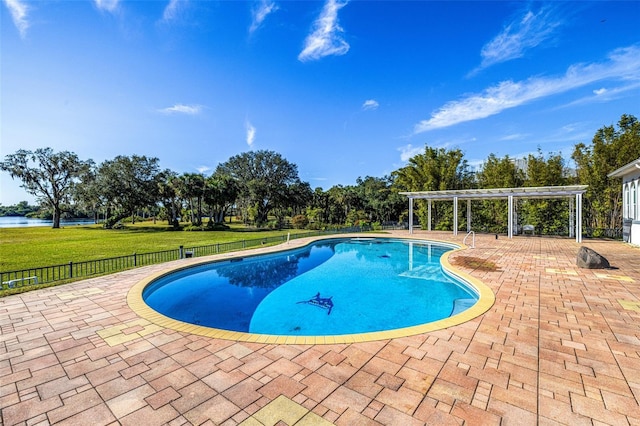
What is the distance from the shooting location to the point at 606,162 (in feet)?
51.2

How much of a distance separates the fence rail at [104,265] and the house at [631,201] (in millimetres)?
15299

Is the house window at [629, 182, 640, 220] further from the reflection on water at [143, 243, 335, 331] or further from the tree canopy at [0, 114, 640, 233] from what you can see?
the reflection on water at [143, 243, 335, 331]

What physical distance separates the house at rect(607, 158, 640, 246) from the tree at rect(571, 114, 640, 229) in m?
2.25

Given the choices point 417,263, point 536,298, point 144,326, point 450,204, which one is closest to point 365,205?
point 450,204

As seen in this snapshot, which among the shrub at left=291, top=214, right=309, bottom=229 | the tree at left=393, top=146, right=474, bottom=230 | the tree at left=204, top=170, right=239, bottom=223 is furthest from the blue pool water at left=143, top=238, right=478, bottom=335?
the tree at left=204, top=170, right=239, bottom=223

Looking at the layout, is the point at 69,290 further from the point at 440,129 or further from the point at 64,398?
the point at 440,129

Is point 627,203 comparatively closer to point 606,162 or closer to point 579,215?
point 579,215

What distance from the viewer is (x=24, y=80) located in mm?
9023

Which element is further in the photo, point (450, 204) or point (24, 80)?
point (450, 204)

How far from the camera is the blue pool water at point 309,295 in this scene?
243 inches

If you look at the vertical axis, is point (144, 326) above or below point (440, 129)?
below

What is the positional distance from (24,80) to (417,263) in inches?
611

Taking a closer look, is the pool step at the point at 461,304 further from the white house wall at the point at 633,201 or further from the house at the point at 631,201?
the white house wall at the point at 633,201

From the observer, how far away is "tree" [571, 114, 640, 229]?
14.9 m
